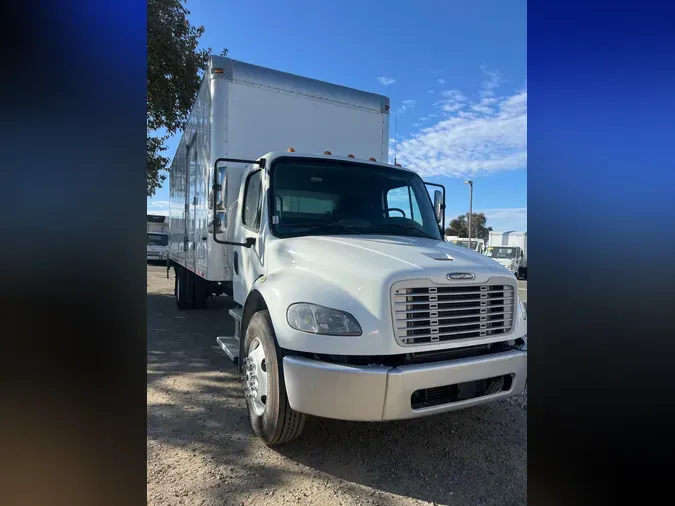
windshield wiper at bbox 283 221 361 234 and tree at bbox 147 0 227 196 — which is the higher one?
tree at bbox 147 0 227 196

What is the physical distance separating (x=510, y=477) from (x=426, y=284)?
1487 mm

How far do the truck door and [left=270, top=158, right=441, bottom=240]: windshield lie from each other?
0.81 ft

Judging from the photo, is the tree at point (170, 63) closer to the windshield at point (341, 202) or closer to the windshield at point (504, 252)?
the windshield at point (341, 202)

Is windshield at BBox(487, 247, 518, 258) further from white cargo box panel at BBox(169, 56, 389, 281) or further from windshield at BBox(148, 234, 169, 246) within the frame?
white cargo box panel at BBox(169, 56, 389, 281)

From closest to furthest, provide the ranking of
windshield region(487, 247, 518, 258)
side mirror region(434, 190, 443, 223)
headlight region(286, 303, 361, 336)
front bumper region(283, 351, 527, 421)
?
front bumper region(283, 351, 527, 421), headlight region(286, 303, 361, 336), side mirror region(434, 190, 443, 223), windshield region(487, 247, 518, 258)

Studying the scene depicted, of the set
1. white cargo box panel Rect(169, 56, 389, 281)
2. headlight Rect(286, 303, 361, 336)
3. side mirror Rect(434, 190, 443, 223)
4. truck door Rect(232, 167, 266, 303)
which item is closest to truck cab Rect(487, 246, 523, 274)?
white cargo box panel Rect(169, 56, 389, 281)

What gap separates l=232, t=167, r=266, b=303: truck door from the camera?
4074 millimetres

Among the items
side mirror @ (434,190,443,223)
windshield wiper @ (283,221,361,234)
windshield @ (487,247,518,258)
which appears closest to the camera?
windshield wiper @ (283,221,361,234)

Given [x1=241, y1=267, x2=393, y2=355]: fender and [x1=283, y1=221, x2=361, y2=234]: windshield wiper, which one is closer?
[x1=241, y1=267, x2=393, y2=355]: fender

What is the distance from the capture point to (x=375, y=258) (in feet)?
9.98

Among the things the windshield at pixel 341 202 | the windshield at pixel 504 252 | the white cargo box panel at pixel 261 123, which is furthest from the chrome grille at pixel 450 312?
the windshield at pixel 504 252
